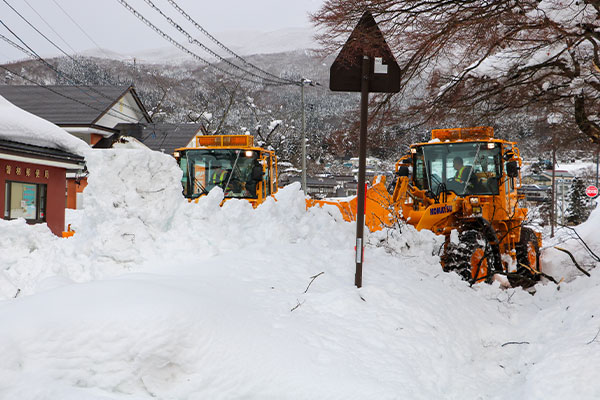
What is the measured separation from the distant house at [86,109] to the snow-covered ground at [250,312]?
83.0 feet

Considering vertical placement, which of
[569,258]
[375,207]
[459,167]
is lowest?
[569,258]

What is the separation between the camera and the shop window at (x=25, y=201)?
15.2 metres

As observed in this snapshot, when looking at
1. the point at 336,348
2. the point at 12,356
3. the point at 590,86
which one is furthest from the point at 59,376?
the point at 590,86

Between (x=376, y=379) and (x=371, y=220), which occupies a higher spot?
(x=371, y=220)

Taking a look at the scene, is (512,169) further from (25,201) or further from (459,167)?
(25,201)

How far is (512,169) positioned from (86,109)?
3179 centimetres

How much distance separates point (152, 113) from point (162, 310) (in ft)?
170

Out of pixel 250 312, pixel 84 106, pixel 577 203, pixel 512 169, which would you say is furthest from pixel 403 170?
pixel 577 203

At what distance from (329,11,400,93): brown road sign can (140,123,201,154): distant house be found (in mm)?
33081

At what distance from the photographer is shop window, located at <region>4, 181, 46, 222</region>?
49.9 feet

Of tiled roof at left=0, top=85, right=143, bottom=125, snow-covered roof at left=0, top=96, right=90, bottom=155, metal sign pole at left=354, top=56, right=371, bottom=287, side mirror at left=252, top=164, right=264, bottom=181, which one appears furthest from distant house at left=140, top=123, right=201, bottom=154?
metal sign pole at left=354, top=56, right=371, bottom=287

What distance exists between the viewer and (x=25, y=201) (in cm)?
1611

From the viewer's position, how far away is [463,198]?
9797mm

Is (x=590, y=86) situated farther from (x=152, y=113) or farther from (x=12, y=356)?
(x=152, y=113)
